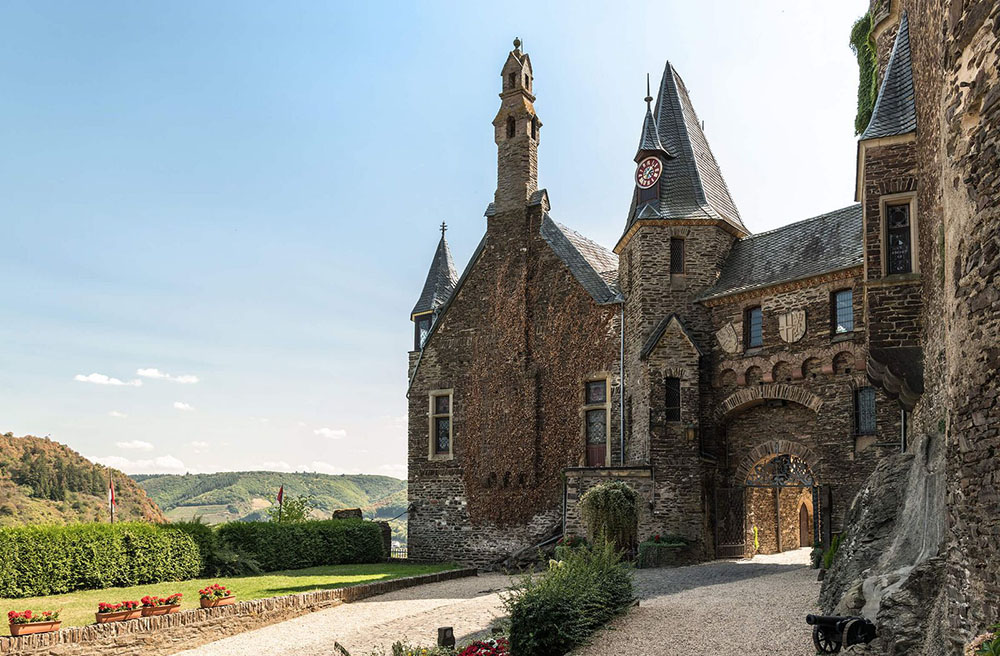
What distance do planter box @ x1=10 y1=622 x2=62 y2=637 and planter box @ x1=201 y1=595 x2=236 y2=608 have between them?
9.11 ft

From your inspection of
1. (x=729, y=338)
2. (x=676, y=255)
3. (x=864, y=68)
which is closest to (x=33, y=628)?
(x=729, y=338)

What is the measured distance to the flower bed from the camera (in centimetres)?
1261

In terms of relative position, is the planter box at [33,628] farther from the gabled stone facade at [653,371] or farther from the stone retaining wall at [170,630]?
the gabled stone facade at [653,371]

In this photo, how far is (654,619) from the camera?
12797mm

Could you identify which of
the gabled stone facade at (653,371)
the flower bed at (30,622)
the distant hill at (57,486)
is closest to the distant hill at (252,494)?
the distant hill at (57,486)

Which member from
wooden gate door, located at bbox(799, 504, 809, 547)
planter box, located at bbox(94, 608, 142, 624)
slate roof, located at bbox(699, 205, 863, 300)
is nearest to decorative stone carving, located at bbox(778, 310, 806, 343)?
slate roof, located at bbox(699, 205, 863, 300)

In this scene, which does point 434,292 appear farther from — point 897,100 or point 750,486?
point 897,100

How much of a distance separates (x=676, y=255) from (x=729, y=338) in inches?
108

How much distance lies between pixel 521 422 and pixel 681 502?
670 cm

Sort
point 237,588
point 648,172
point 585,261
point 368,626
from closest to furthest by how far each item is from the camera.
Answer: point 368,626, point 237,588, point 648,172, point 585,261

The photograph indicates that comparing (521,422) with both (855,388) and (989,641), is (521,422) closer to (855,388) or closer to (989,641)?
(855,388)

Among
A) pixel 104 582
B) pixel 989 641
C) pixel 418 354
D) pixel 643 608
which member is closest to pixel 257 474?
pixel 418 354

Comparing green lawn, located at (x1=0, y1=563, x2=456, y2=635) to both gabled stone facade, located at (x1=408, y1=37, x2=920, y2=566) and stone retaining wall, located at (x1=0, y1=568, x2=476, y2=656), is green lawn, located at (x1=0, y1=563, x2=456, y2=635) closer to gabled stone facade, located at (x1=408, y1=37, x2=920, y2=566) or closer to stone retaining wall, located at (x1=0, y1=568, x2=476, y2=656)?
stone retaining wall, located at (x1=0, y1=568, x2=476, y2=656)

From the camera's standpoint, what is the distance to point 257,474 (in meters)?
125
